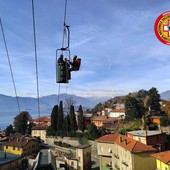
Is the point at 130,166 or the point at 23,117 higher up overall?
A: the point at 23,117

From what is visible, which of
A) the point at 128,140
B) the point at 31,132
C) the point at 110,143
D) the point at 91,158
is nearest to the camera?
the point at 128,140

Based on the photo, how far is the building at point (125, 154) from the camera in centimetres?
3052

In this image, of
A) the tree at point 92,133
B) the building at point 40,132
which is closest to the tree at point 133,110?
the tree at point 92,133

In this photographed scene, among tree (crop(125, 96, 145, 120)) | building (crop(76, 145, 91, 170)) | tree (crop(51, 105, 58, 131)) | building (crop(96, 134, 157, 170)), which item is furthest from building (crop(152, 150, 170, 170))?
tree (crop(51, 105, 58, 131))

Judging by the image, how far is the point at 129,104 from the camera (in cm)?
6072

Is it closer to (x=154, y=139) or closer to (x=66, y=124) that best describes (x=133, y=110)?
(x=66, y=124)

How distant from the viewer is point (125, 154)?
1303 inches

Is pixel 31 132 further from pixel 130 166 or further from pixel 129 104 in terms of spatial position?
pixel 130 166

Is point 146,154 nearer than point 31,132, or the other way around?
point 146,154

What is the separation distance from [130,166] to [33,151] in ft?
110

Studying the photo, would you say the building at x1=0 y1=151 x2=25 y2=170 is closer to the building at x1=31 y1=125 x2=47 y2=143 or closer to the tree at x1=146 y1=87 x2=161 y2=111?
the building at x1=31 y1=125 x2=47 y2=143

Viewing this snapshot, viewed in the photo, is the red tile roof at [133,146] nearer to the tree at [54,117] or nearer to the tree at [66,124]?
the tree at [66,124]

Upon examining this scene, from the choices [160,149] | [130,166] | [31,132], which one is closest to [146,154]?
[130,166]

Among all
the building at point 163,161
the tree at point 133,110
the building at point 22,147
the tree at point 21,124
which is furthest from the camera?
the tree at point 21,124
